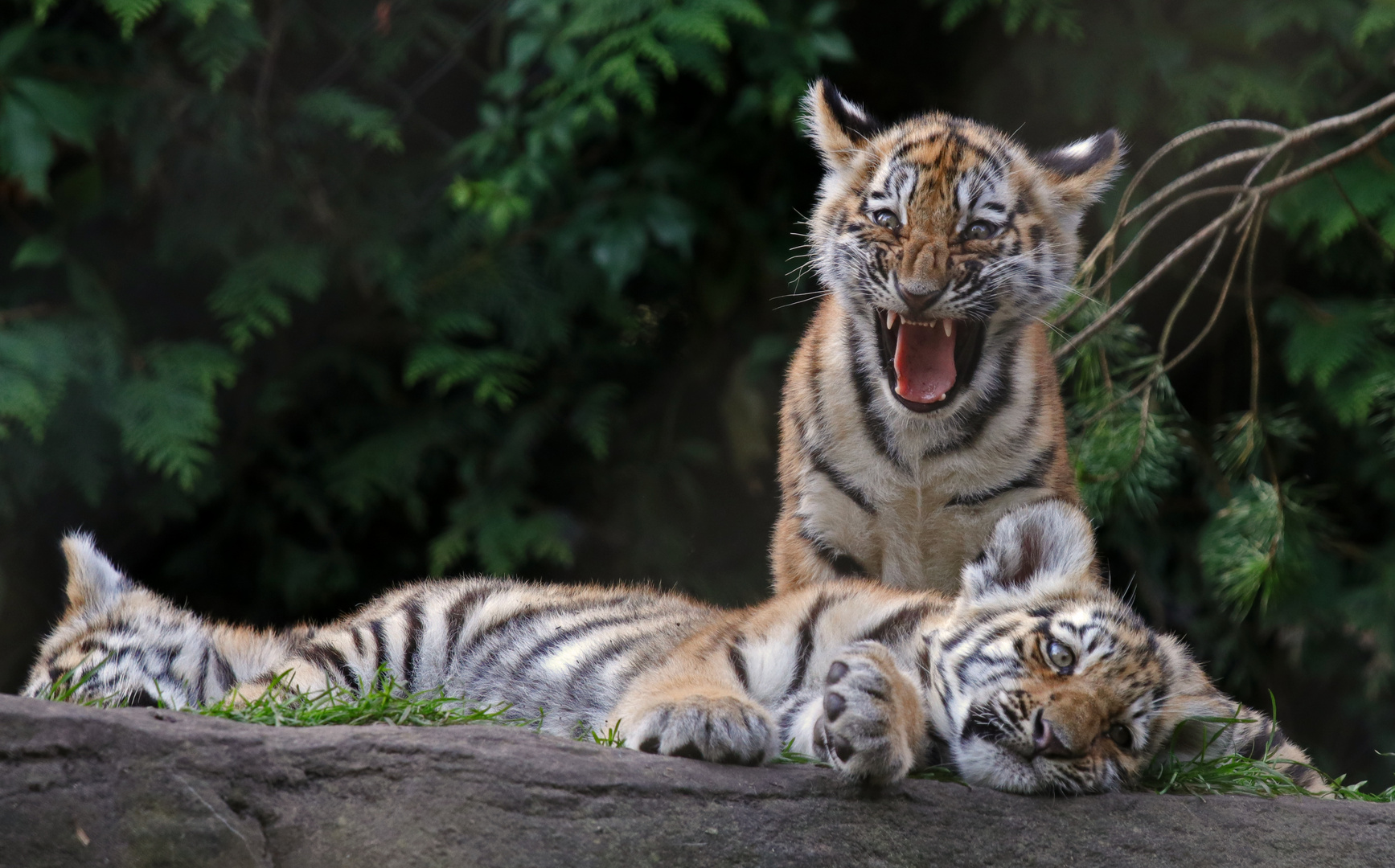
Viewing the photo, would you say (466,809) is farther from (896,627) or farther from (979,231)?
(979,231)

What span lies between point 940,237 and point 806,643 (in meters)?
0.99

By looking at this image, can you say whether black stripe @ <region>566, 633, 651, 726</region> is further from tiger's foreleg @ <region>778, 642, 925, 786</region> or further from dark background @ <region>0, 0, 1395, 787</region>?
dark background @ <region>0, 0, 1395, 787</region>

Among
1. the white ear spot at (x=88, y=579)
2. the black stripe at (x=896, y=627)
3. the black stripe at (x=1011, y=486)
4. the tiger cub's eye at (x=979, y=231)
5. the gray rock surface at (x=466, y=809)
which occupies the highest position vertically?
the tiger cub's eye at (x=979, y=231)

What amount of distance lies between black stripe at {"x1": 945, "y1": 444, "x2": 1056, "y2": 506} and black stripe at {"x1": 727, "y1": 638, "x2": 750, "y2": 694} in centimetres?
75

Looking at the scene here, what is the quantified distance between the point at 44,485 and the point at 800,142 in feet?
8.88

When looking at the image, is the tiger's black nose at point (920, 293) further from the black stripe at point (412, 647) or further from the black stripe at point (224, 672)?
the black stripe at point (224, 672)

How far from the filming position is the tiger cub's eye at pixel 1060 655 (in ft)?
7.31

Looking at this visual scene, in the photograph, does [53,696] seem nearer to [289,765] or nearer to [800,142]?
[289,765]

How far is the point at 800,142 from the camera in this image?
459 centimetres

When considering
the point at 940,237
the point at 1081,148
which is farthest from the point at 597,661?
the point at 1081,148

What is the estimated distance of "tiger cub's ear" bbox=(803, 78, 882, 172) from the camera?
3.30 m

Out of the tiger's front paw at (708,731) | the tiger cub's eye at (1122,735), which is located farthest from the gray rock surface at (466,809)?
the tiger cub's eye at (1122,735)

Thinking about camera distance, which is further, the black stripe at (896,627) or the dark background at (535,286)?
the dark background at (535,286)

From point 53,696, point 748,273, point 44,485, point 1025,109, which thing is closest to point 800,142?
point 748,273
